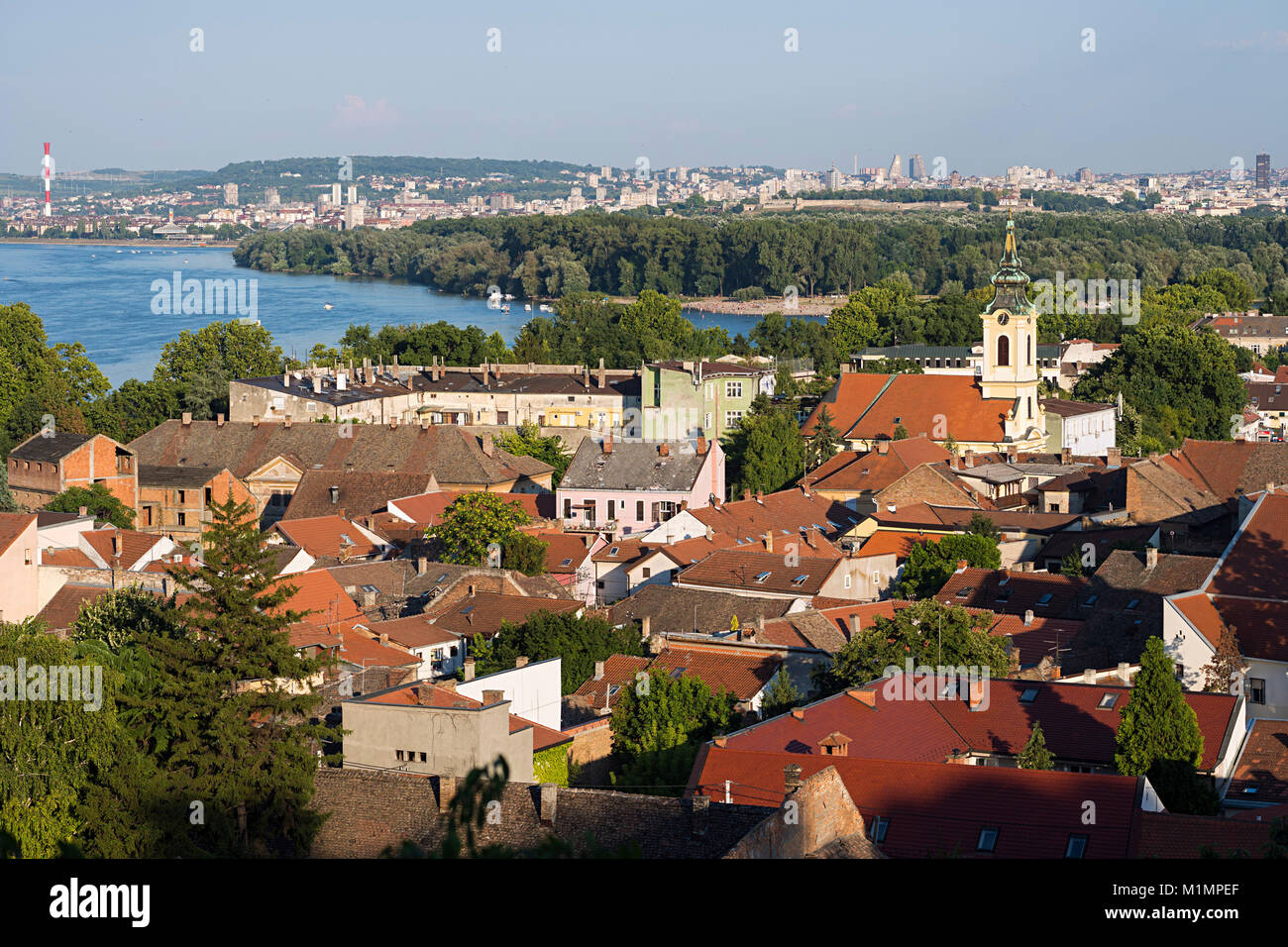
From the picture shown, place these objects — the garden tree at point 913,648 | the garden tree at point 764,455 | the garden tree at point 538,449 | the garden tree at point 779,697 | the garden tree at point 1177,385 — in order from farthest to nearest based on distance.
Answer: the garden tree at point 1177,385 < the garden tree at point 538,449 < the garden tree at point 764,455 < the garden tree at point 913,648 < the garden tree at point 779,697

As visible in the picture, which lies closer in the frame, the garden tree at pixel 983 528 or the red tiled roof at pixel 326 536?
the red tiled roof at pixel 326 536

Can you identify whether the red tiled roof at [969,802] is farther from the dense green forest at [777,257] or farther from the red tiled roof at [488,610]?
the dense green forest at [777,257]

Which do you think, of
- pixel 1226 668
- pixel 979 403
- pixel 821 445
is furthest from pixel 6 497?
pixel 1226 668

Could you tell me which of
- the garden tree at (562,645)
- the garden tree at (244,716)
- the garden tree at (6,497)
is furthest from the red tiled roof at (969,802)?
the garden tree at (6,497)

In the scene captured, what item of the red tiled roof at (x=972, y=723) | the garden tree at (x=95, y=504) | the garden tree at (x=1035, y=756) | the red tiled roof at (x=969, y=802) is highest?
the red tiled roof at (x=969, y=802)

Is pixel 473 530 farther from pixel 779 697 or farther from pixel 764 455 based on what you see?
pixel 764 455

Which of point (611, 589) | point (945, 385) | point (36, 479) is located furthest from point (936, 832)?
point (945, 385)

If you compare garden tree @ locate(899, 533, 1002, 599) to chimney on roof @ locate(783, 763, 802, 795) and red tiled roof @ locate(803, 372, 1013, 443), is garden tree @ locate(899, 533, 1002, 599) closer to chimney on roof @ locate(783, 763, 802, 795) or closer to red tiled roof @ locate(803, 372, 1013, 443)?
chimney on roof @ locate(783, 763, 802, 795)
